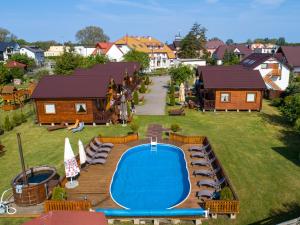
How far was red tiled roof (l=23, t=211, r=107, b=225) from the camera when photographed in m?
9.25

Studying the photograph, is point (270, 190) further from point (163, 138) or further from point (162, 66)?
point (162, 66)

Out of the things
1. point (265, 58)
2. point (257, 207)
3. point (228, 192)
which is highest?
point (265, 58)

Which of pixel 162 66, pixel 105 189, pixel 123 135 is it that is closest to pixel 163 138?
pixel 123 135

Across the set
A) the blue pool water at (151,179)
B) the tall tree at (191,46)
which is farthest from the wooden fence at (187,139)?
the tall tree at (191,46)

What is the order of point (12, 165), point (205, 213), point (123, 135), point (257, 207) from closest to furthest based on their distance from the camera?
point (205, 213), point (257, 207), point (12, 165), point (123, 135)

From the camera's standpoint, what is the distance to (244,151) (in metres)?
22.1

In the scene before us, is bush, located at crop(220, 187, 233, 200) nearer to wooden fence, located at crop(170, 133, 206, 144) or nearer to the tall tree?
wooden fence, located at crop(170, 133, 206, 144)

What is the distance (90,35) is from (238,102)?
477ft

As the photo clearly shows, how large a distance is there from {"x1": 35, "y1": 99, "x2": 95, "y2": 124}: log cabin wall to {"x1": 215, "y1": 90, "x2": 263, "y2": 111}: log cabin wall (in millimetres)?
14395

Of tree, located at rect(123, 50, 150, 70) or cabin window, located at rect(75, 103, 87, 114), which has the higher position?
tree, located at rect(123, 50, 150, 70)

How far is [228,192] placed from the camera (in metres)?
14.1

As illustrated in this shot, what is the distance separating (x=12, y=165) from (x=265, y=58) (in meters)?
39.5

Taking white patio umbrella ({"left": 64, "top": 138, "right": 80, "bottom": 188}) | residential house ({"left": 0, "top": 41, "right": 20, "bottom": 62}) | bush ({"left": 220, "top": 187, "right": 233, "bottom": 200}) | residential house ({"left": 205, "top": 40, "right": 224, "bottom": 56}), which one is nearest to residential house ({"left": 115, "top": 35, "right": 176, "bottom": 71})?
residential house ({"left": 205, "top": 40, "right": 224, "bottom": 56})

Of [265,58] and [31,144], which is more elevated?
[265,58]
